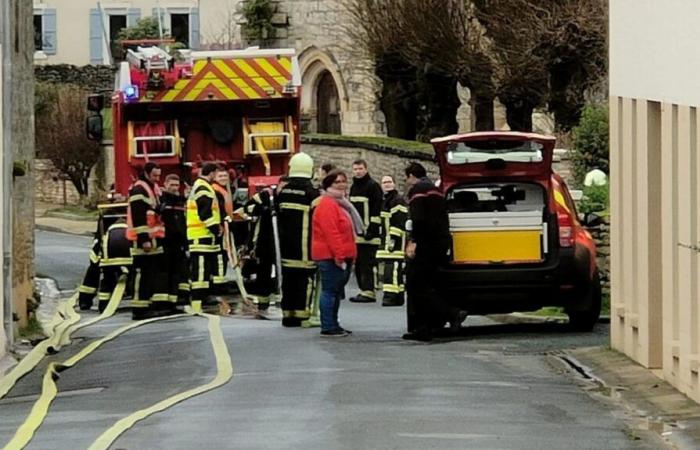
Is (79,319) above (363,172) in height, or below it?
below

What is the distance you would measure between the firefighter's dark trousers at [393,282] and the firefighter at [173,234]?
8.70 ft

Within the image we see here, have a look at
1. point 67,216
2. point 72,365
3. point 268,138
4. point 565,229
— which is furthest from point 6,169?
point 67,216

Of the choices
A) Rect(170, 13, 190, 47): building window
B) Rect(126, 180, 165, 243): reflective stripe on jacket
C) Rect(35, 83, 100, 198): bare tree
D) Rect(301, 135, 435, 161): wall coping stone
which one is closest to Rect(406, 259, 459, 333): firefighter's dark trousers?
Rect(126, 180, 165, 243): reflective stripe on jacket

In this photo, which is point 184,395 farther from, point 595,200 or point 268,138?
point 268,138

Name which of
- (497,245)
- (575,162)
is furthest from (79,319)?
(575,162)

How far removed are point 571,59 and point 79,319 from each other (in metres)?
11.2

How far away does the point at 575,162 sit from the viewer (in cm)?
2703

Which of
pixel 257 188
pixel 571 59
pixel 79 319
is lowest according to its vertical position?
pixel 79 319

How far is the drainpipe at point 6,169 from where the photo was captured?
17.7 m

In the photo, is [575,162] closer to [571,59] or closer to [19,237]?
[571,59]

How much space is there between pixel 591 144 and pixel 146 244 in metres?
8.46

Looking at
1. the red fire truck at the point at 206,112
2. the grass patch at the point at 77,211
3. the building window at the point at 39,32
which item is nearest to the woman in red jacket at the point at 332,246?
the red fire truck at the point at 206,112

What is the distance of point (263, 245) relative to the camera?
20641mm

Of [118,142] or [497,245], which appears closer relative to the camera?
[497,245]
